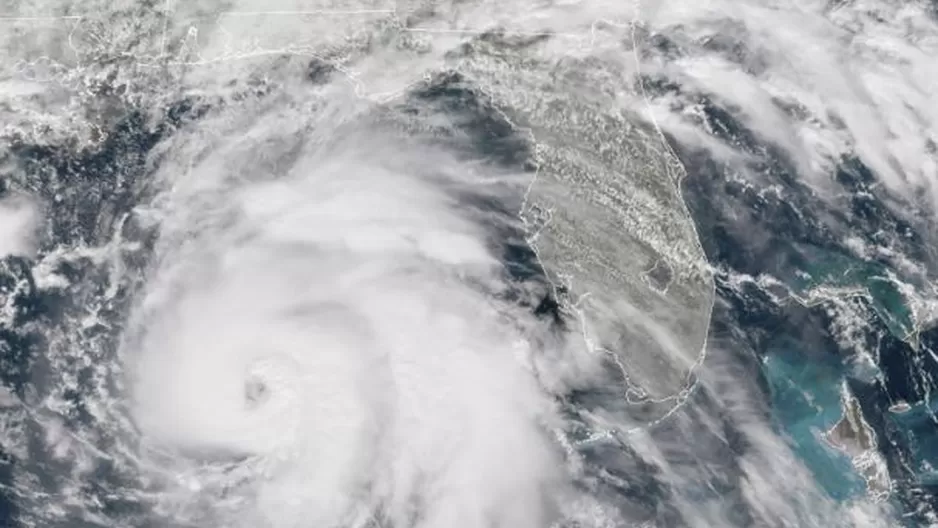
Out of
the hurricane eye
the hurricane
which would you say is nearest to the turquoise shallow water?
the hurricane

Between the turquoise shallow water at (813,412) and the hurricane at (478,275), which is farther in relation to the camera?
the hurricane at (478,275)

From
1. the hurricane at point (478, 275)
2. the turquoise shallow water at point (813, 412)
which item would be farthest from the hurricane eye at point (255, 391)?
the turquoise shallow water at point (813, 412)

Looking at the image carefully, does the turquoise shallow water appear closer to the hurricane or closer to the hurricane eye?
the hurricane

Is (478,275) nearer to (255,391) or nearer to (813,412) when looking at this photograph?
(255,391)

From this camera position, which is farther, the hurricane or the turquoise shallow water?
the hurricane

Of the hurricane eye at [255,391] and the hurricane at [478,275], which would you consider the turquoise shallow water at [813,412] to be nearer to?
the hurricane at [478,275]

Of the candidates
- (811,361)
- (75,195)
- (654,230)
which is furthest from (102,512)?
(811,361)

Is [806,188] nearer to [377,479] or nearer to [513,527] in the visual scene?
[513,527]

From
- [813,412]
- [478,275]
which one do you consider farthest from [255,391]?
[813,412]
